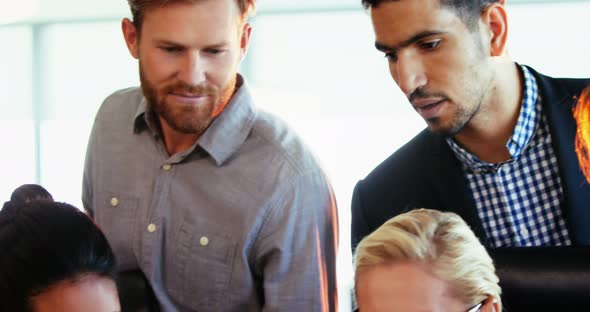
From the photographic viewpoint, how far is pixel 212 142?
1.82m

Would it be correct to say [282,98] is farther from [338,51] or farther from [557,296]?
[557,296]

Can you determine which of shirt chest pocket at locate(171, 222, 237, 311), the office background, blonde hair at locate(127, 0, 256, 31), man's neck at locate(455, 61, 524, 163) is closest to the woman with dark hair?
shirt chest pocket at locate(171, 222, 237, 311)

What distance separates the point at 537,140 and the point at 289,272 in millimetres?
590

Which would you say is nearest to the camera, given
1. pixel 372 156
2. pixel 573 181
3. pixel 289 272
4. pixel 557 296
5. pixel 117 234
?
pixel 557 296

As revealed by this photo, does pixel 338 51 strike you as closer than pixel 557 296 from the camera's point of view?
No

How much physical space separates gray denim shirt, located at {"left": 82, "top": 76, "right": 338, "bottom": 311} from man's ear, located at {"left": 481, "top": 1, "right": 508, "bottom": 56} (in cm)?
46

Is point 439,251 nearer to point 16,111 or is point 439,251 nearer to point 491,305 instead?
point 491,305

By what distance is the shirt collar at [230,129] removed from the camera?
5.96 feet

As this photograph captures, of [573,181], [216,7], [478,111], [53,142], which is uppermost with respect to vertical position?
[216,7]

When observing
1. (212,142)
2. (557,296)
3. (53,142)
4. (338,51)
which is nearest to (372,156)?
(338,51)

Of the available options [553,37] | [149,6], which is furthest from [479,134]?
[553,37]

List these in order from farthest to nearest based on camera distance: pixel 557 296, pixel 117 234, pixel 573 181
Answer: pixel 117 234 < pixel 573 181 < pixel 557 296

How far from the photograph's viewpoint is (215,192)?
5.96 ft

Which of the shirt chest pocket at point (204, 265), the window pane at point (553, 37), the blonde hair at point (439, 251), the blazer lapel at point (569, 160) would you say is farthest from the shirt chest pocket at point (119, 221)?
the window pane at point (553, 37)
